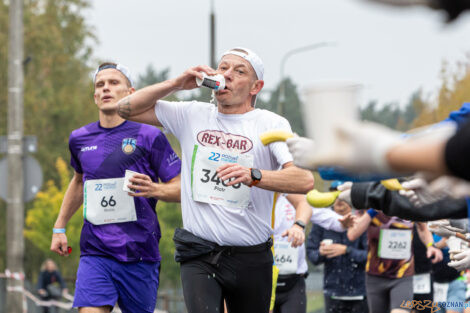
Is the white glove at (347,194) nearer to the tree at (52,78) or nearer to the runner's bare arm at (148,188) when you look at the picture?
the runner's bare arm at (148,188)

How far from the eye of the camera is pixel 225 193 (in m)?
6.03

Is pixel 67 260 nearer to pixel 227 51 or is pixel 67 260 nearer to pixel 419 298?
pixel 419 298

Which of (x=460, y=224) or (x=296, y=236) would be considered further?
(x=296, y=236)

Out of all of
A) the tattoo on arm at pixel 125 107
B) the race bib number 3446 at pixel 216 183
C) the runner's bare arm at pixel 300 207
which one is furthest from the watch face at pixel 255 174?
the runner's bare arm at pixel 300 207

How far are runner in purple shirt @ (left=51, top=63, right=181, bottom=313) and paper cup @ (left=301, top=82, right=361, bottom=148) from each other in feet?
12.2

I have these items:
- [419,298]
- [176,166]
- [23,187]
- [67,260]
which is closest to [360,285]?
[419,298]

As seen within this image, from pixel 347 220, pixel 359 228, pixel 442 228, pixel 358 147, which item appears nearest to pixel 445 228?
pixel 442 228

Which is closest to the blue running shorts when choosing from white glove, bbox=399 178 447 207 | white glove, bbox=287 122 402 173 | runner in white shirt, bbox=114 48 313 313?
runner in white shirt, bbox=114 48 313 313

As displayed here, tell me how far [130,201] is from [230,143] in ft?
3.57

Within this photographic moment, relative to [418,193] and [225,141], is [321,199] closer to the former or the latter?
[418,193]

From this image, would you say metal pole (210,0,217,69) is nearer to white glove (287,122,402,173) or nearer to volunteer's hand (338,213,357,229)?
volunteer's hand (338,213,357,229)

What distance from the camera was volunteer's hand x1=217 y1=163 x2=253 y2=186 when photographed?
548cm

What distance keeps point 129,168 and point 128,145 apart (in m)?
0.19

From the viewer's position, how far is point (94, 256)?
6695 millimetres
